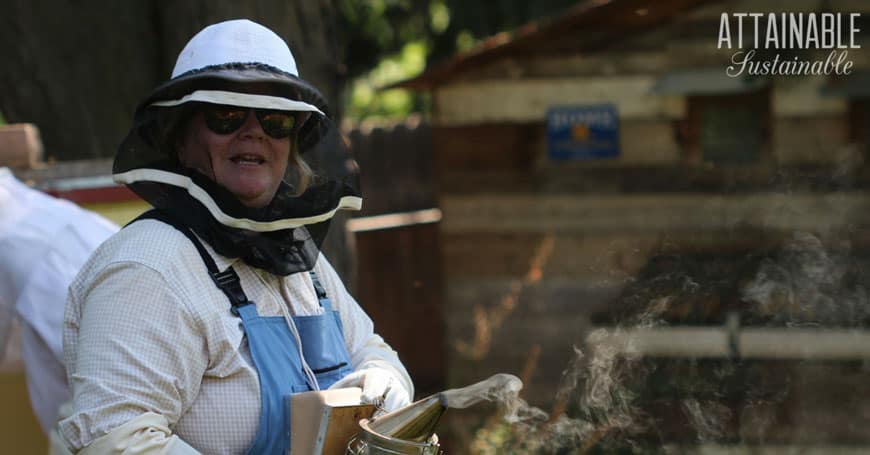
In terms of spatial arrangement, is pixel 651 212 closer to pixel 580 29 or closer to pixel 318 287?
pixel 580 29

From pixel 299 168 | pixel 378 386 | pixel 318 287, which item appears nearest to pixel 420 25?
pixel 299 168

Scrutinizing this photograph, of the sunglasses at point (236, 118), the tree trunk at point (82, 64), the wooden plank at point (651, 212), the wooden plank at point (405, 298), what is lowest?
the wooden plank at point (405, 298)

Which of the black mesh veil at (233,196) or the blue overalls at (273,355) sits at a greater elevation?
the black mesh veil at (233,196)

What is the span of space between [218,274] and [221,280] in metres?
0.02

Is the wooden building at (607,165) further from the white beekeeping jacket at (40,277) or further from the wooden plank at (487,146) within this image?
the white beekeeping jacket at (40,277)

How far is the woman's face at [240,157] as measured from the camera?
8.77ft

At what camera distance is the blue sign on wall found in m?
6.81

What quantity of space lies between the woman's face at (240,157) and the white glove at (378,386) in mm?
492

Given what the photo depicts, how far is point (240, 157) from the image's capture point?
8.84 ft

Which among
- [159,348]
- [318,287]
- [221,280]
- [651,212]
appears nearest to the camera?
[159,348]

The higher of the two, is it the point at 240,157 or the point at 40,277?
the point at 240,157

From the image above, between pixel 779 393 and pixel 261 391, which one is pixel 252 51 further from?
pixel 779 393

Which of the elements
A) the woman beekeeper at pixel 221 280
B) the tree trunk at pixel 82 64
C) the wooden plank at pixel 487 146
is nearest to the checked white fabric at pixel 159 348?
the woman beekeeper at pixel 221 280

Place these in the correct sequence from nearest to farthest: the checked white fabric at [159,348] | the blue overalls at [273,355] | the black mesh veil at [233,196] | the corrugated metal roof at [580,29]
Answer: the checked white fabric at [159,348] < the blue overalls at [273,355] < the black mesh veil at [233,196] < the corrugated metal roof at [580,29]
